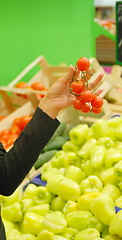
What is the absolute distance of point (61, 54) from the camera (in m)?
4.37

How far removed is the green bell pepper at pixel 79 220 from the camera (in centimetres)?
158

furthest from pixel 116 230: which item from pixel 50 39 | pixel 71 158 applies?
pixel 50 39

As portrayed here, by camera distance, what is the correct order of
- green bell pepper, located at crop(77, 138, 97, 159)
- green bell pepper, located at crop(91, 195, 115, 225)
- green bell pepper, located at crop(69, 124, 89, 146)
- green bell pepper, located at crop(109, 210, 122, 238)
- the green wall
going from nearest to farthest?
green bell pepper, located at crop(109, 210, 122, 238) → green bell pepper, located at crop(91, 195, 115, 225) → green bell pepper, located at crop(77, 138, 97, 159) → green bell pepper, located at crop(69, 124, 89, 146) → the green wall

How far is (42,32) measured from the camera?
399cm

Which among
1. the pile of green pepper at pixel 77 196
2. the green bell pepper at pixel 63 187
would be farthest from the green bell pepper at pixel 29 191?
the green bell pepper at pixel 63 187

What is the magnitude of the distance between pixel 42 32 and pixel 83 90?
9.74 feet

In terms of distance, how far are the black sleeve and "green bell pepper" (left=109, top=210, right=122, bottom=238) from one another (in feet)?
1.47

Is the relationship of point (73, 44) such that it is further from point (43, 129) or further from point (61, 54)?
point (43, 129)

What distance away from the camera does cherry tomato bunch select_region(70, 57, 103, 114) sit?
1.16 m

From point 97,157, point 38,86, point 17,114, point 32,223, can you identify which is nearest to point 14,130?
point 17,114

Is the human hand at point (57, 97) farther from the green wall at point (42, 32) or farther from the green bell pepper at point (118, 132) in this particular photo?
the green wall at point (42, 32)

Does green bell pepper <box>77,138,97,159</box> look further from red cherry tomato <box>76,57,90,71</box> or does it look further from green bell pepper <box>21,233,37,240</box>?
red cherry tomato <box>76,57,90,71</box>

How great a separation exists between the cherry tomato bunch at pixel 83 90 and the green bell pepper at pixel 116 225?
0.48 metres

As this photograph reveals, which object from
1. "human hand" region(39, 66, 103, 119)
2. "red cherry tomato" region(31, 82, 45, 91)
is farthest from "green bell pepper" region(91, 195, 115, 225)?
"red cherry tomato" region(31, 82, 45, 91)
